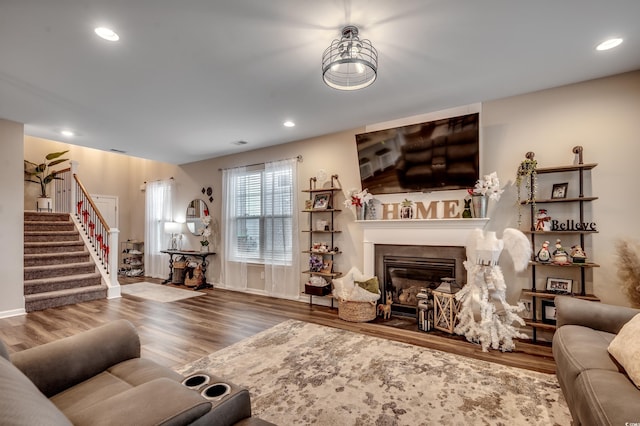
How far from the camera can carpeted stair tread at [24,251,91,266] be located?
5.08 m

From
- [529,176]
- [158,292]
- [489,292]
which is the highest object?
[529,176]

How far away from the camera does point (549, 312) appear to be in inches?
123

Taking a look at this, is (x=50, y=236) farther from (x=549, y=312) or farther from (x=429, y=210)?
(x=549, y=312)

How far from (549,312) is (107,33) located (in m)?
4.66

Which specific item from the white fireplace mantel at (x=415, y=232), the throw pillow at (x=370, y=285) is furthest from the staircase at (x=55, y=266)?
the white fireplace mantel at (x=415, y=232)

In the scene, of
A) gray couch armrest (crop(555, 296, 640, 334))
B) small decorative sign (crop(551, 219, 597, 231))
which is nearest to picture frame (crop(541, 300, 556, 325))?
small decorative sign (crop(551, 219, 597, 231))

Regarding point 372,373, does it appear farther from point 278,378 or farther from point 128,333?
point 128,333

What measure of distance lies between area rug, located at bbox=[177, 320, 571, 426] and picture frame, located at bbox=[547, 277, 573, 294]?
38.1 inches

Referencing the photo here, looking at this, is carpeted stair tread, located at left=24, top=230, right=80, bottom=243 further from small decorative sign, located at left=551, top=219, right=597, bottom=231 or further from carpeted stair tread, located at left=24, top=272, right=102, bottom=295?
small decorative sign, located at left=551, top=219, right=597, bottom=231

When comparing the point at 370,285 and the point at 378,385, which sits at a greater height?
the point at 370,285

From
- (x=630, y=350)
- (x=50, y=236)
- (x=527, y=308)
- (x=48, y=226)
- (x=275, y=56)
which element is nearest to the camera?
(x=630, y=350)

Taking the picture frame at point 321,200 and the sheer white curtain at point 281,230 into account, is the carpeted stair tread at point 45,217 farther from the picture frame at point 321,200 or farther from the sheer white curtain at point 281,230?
the picture frame at point 321,200

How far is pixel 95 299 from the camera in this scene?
509cm

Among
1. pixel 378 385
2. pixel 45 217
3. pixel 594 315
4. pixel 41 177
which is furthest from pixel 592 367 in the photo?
pixel 41 177
